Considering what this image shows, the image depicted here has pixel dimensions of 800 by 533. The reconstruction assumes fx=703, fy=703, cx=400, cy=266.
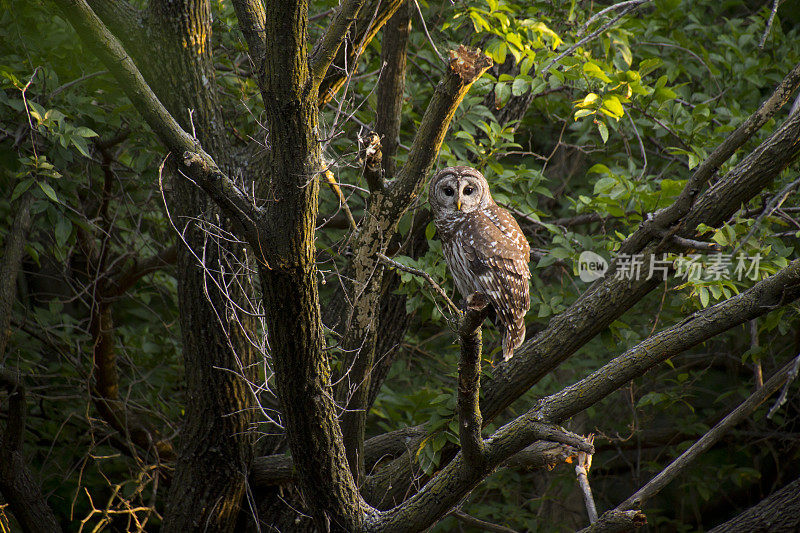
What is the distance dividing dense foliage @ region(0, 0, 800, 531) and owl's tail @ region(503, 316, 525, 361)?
22 cm

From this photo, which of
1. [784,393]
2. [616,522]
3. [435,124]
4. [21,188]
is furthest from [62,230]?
[784,393]

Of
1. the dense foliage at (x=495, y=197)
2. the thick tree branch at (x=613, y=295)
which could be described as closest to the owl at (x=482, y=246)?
the dense foliage at (x=495, y=197)

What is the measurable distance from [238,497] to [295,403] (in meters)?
1.31

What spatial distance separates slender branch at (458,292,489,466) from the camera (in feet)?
6.88

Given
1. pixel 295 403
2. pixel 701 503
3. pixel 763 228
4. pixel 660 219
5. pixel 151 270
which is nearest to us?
pixel 295 403

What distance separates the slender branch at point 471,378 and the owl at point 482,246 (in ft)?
3.30

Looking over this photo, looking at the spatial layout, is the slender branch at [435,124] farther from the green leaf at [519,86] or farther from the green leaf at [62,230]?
the green leaf at [62,230]

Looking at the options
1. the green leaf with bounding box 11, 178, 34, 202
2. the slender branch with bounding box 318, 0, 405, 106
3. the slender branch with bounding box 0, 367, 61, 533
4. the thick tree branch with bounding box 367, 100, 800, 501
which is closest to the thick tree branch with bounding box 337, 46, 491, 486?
the slender branch with bounding box 318, 0, 405, 106

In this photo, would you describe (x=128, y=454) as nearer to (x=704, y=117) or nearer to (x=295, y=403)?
(x=295, y=403)

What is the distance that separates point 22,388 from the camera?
3711 millimetres

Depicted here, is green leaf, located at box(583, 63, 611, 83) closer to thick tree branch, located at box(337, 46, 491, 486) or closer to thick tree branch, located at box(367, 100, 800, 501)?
thick tree branch, located at box(367, 100, 800, 501)

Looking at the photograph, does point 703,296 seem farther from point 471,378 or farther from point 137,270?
point 137,270

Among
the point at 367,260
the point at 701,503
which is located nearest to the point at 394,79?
the point at 367,260

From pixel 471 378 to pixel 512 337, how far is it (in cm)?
123
